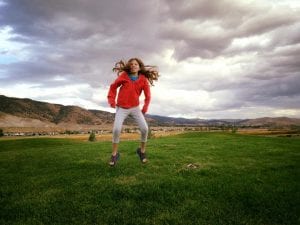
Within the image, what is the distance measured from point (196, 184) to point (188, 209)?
5.65 feet

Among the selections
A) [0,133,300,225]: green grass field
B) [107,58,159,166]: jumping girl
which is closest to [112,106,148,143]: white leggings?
[107,58,159,166]: jumping girl

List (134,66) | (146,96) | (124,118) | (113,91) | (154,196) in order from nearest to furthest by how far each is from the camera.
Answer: (154,196)
(124,118)
(113,91)
(134,66)
(146,96)

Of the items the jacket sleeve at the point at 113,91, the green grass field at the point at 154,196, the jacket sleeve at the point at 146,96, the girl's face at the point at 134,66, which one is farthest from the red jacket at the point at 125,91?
the green grass field at the point at 154,196

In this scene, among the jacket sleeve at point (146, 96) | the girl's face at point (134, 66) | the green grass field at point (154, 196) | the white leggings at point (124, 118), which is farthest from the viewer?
the jacket sleeve at point (146, 96)

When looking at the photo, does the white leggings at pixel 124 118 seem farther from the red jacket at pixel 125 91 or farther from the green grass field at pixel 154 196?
the green grass field at pixel 154 196

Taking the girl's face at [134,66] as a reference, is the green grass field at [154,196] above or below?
below

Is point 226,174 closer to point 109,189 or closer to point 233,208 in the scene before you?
point 233,208

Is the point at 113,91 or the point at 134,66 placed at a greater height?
the point at 134,66

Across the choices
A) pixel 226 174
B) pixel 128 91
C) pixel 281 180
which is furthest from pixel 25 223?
pixel 281 180

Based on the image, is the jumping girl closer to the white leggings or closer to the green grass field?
the white leggings

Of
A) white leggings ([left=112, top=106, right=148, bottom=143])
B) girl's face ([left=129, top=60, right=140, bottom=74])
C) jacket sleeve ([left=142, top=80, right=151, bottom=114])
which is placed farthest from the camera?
jacket sleeve ([left=142, top=80, right=151, bottom=114])

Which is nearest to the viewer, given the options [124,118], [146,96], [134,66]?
[124,118]

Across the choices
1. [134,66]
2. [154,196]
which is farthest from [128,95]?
[154,196]

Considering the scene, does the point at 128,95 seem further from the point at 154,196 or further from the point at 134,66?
the point at 154,196
